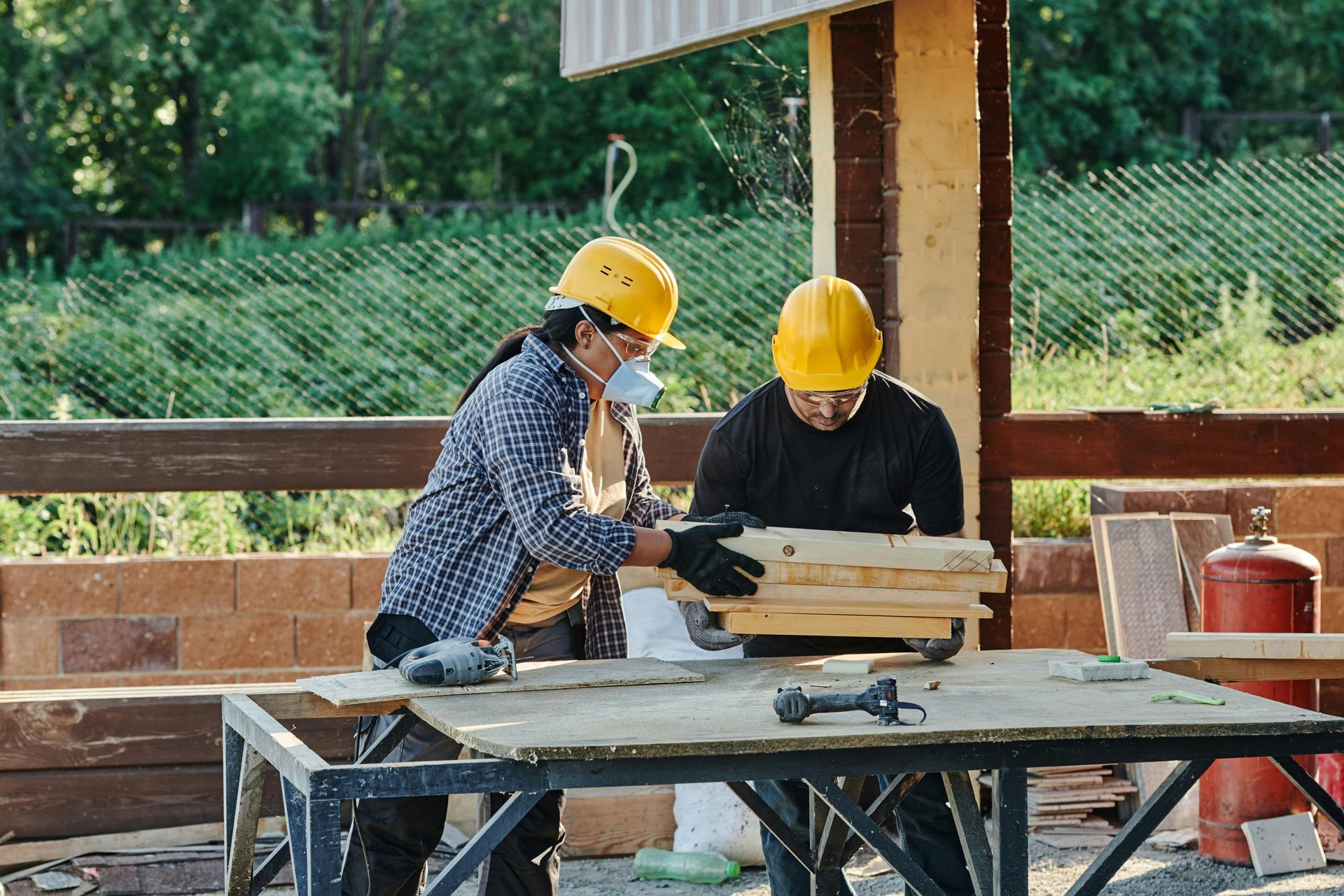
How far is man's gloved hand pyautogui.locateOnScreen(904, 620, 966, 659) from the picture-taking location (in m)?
3.93

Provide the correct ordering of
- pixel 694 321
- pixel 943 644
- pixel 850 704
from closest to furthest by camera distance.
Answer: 1. pixel 850 704
2. pixel 943 644
3. pixel 694 321

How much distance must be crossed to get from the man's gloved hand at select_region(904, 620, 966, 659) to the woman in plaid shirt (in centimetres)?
54

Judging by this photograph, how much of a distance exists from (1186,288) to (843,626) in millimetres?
8604

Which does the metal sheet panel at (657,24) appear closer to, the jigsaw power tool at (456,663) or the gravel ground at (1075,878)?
the jigsaw power tool at (456,663)

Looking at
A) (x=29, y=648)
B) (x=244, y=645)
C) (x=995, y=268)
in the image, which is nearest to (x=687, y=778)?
(x=995, y=268)

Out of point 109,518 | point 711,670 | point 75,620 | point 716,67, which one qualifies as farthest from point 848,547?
point 716,67

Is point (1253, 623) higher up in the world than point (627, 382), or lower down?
lower down

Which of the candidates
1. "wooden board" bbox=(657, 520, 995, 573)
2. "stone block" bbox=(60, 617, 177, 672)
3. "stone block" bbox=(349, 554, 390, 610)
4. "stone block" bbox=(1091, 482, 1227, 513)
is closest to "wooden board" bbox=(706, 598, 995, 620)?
"wooden board" bbox=(657, 520, 995, 573)

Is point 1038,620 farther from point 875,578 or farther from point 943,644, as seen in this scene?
point 875,578

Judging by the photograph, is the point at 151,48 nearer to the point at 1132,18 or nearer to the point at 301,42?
the point at 301,42

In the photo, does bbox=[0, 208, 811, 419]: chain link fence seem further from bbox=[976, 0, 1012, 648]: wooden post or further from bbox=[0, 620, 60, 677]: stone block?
bbox=[976, 0, 1012, 648]: wooden post

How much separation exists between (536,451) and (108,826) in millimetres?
2901

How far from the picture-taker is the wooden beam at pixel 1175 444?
18.8 ft

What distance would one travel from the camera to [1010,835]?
317 cm
